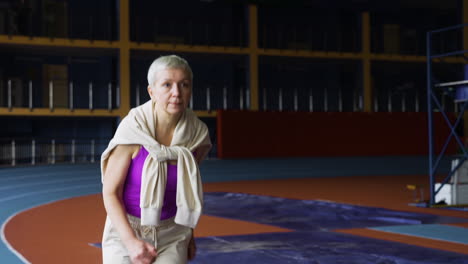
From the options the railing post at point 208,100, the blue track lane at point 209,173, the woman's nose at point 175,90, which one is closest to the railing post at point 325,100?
the blue track lane at point 209,173

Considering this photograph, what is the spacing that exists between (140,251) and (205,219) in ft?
23.4

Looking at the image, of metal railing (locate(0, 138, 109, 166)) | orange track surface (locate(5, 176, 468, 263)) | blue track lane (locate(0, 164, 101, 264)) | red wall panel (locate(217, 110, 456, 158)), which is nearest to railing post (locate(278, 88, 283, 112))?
red wall panel (locate(217, 110, 456, 158))

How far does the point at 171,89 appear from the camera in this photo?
2500 millimetres

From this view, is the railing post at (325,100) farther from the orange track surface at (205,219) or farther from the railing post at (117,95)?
the orange track surface at (205,219)

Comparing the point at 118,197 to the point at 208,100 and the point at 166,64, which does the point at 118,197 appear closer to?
the point at 166,64

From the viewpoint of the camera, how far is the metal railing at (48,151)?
2272 cm

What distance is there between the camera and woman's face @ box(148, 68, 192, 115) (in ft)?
8.20

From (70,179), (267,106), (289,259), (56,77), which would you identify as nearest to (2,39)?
(56,77)

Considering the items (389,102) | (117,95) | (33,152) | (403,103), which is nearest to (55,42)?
(117,95)

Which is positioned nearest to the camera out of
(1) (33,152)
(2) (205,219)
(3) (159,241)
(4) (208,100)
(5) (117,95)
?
(3) (159,241)

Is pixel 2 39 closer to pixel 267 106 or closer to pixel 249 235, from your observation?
pixel 267 106

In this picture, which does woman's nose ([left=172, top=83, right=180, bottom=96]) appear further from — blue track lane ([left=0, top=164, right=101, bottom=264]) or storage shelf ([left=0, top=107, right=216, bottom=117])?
storage shelf ([left=0, top=107, right=216, bottom=117])

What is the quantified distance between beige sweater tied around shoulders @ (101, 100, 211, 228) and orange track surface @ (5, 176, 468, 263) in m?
4.08

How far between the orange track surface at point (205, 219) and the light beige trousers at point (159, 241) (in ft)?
12.8
